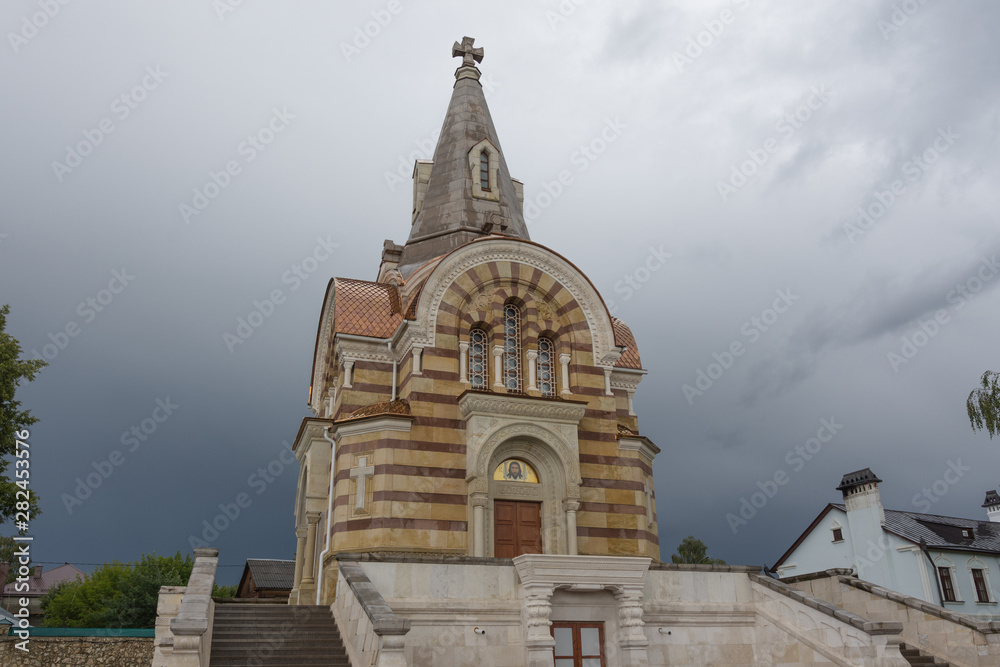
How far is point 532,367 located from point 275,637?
9452 millimetres

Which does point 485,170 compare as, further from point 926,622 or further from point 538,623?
point 926,622

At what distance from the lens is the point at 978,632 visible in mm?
14773

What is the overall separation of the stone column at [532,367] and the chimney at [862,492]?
1827 centimetres

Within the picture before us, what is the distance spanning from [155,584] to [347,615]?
839 inches

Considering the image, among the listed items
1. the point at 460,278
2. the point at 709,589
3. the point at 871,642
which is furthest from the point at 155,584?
the point at 871,642

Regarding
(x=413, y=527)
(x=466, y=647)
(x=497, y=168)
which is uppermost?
(x=497, y=168)

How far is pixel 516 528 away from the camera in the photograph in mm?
18469

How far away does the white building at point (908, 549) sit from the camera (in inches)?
1112

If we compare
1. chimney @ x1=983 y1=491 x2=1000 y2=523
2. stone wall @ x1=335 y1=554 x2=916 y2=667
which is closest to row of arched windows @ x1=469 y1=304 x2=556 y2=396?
stone wall @ x1=335 y1=554 x2=916 y2=667

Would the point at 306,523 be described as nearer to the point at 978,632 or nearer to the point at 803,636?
the point at 803,636

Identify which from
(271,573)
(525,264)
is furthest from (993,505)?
(271,573)

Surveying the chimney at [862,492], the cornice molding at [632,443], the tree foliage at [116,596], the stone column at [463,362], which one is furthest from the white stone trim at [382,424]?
the chimney at [862,492]

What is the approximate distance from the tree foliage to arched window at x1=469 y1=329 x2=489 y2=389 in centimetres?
1724

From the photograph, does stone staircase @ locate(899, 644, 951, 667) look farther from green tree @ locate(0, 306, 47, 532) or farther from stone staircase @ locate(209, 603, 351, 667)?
green tree @ locate(0, 306, 47, 532)
